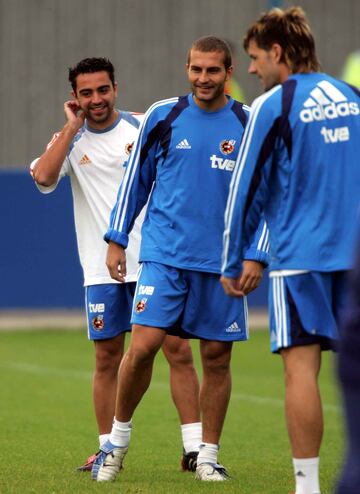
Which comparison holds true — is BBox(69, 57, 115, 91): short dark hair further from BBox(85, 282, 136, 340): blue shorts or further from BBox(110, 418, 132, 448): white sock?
BBox(110, 418, 132, 448): white sock

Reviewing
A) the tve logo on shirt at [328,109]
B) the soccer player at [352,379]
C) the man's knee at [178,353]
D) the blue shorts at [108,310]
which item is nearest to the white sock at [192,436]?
the man's knee at [178,353]

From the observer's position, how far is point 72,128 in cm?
778

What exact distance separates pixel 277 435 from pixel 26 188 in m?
10.2

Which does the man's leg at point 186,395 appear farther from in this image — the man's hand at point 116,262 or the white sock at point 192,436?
the man's hand at point 116,262

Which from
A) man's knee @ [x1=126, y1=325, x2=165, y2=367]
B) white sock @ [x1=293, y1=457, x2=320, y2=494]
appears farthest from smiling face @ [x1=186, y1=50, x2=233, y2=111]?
white sock @ [x1=293, y1=457, x2=320, y2=494]

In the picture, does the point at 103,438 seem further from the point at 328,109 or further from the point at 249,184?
the point at 328,109

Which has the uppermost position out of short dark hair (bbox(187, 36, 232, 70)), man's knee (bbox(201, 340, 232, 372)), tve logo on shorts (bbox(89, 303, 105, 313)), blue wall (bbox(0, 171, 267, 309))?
short dark hair (bbox(187, 36, 232, 70))

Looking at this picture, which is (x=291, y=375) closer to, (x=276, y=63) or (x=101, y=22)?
(x=276, y=63)

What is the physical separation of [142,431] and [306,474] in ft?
13.2

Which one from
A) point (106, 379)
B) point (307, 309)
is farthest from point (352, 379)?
point (106, 379)

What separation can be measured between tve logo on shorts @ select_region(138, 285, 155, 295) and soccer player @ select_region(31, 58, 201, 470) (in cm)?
64

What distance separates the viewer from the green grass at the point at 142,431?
284 inches

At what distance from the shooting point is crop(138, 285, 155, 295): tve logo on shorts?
23.4ft

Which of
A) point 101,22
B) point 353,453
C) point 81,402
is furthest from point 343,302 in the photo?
point 101,22
